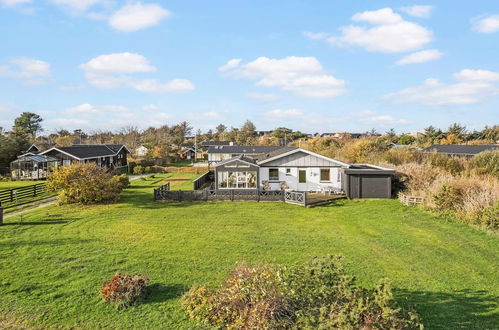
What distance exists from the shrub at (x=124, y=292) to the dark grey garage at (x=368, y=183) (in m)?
17.6

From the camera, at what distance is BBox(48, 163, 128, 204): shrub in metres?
21.4

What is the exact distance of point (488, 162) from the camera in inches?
919

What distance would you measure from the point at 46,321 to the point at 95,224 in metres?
9.36

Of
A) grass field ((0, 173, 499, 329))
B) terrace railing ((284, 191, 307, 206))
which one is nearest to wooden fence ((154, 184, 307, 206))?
terrace railing ((284, 191, 307, 206))

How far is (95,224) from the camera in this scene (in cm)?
1645

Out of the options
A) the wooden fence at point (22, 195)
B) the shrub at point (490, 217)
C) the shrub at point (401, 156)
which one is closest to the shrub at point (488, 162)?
the shrub at point (401, 156)

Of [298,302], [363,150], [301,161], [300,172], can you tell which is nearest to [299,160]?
[301,161]

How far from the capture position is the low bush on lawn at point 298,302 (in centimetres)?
623

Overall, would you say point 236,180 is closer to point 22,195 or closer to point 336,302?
point 22,195

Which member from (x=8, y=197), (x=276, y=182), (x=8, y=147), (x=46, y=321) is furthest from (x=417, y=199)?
(x=8, y=147)

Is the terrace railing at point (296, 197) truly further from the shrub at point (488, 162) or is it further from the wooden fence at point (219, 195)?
the shrub at point (488, 162)

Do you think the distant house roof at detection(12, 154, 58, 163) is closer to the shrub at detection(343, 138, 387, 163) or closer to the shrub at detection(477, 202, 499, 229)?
the shrub at detection(343, 138, 387, 163)

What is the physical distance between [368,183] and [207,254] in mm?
15078

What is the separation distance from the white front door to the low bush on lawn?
17.1 meters
